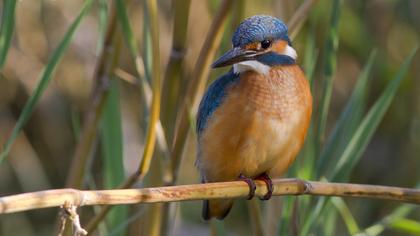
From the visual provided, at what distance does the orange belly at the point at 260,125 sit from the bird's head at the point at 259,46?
0.03 m

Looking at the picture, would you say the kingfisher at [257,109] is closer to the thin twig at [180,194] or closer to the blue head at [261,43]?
the blue head at [261,43]

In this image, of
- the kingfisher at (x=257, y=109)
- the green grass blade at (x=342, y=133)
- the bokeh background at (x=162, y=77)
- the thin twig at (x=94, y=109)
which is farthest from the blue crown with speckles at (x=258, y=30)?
the bokeh background at (x=162, y=77)

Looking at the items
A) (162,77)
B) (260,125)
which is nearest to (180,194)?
(260,125)

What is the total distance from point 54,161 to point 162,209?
75.6 inches

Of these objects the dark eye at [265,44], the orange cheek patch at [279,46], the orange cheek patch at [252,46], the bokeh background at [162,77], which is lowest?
the bokeh background at [162,77]

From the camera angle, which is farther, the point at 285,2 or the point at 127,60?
the point at 127,60

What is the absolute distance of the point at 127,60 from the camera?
3.85m

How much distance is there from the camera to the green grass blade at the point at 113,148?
2307 millimetres

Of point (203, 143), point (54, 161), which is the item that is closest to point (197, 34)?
point (54, 161)

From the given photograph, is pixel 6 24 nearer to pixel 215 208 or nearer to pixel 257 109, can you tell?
pixel 257 109

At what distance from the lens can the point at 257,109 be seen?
226cm

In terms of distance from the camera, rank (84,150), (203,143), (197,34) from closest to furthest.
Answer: (84,150), (203,143), (197,34)

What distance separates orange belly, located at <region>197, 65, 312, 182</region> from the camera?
88.1 inches

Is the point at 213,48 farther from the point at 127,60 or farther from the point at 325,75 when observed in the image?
the point at 127,60
